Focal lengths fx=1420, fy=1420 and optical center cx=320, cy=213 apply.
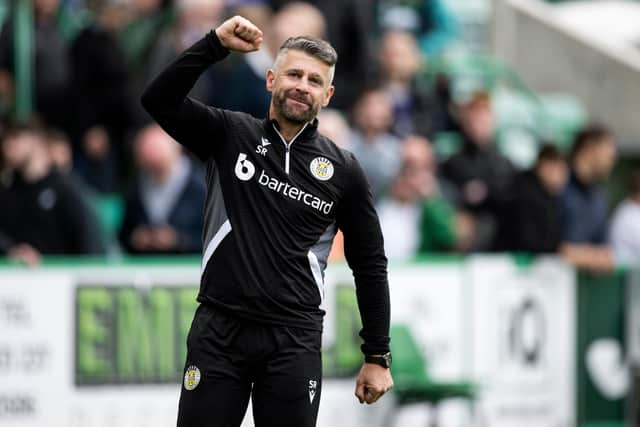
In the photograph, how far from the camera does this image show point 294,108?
6289mm

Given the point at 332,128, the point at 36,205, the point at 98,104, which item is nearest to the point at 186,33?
the point at 98,104

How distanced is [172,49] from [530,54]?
7.21m

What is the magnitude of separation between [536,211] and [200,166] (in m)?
2.71

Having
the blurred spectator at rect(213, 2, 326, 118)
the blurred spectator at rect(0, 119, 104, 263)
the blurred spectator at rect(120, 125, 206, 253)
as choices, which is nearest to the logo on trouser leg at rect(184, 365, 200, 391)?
the blurred spectator at rect(0, 119, 104, 263)

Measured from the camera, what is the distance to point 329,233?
657 centimetres

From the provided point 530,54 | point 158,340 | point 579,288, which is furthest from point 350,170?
point 530,54

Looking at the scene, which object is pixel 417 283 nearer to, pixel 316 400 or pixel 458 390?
pixel 458 390

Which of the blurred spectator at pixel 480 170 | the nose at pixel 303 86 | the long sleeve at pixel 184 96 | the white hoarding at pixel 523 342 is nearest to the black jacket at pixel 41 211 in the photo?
the white hoarding at pixel 523 342

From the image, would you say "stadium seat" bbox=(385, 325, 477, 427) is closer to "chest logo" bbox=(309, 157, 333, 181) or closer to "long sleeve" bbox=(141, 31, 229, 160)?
"chest logo" bbox=(309, 157, 333, 181)

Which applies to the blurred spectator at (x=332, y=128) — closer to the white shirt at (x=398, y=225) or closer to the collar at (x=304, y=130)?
the white shirt at (x=398, y=225)

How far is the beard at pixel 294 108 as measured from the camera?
6281 millimetres

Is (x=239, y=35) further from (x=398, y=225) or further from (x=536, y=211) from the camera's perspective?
(x=536, y=211)

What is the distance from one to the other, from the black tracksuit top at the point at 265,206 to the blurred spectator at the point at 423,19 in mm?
8750

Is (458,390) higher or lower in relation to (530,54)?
lower
